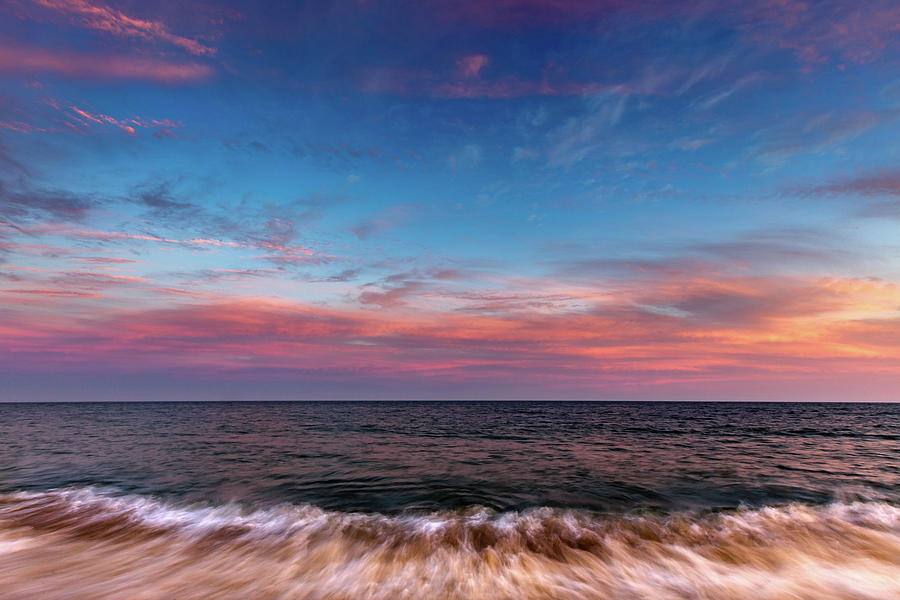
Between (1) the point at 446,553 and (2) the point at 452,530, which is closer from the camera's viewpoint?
(1) the point at 446,553

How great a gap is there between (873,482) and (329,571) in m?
17.5

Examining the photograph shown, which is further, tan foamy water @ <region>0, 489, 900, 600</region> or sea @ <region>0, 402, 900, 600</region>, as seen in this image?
sea @ <region>0, 402, 900, 600</region>

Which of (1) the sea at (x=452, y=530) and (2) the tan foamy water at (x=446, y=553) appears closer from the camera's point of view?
(2) the tan foamy water at (x=446, y=553)

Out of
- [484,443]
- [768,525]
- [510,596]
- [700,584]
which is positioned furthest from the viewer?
[484,443]

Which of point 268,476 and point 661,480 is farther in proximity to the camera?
point 268,476

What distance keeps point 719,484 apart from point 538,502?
22.0 feet

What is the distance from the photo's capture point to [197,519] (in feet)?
32.5

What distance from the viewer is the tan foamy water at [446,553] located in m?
6.15

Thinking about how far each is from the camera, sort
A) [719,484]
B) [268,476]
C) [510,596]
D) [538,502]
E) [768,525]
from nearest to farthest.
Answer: [510,596] → [768,525] → [538,502] → [719,484] → [268,476]

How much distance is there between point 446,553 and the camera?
7551mm

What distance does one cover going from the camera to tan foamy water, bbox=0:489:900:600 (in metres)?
6.15

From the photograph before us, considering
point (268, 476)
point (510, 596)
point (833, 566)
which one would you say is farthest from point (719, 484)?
point (268, 476)

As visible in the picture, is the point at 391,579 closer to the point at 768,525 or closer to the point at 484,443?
the point at 768,525

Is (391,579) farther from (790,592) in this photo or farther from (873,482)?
(873,482)
